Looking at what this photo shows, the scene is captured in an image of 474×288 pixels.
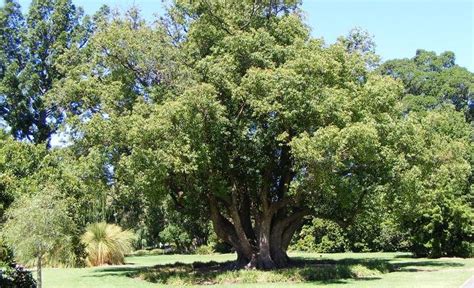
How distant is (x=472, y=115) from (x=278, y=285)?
167 ft

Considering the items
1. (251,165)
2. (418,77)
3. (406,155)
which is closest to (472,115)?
(418,77)

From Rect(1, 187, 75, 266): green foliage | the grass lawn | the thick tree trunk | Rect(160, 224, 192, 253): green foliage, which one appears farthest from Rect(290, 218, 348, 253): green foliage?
Rect(1, 187, 75, 266): green foliage

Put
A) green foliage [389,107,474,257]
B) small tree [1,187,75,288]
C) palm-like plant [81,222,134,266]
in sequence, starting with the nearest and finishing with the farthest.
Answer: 1. small tree [1,187,75,288]
2. green foliage [389,107,474,257]
3. palm-like plant [81,222,134,266]

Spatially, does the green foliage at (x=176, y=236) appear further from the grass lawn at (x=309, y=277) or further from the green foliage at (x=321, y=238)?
the grass lawn at (x=309, y=277)

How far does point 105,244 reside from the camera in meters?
33.3

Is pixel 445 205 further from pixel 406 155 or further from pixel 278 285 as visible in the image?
pixel 278 285

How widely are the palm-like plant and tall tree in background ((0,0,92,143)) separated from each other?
15.6 metres

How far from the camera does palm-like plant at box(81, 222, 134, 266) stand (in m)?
32.8

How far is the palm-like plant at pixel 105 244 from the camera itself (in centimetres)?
3275

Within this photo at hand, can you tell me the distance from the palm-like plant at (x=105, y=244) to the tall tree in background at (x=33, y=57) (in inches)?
613

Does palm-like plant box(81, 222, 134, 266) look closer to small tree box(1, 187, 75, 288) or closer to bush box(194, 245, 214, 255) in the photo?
bush box(194, 245, 214, 255)

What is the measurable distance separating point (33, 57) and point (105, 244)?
2092 centimetres

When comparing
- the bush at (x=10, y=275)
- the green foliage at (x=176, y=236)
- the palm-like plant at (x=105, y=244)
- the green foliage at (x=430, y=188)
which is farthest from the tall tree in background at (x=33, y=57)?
the bush at (x=10, y=275)

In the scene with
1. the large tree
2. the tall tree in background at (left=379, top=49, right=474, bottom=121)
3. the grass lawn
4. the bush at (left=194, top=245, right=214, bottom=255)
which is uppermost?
the tall tree in background at (left=379, top=49, right=474, bottom=121)
